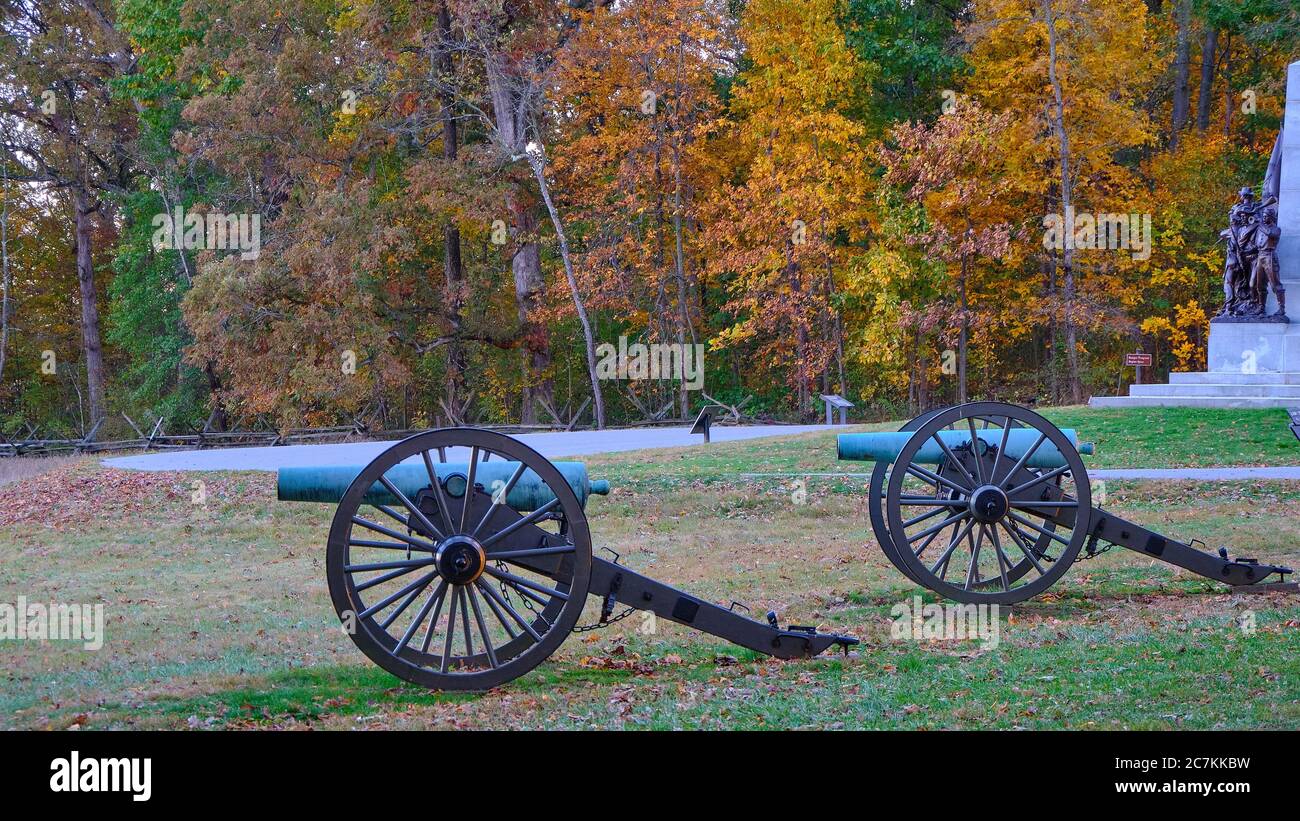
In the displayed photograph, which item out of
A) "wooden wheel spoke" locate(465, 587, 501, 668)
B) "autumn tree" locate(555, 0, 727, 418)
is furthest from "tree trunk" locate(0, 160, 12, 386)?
"wooden wheel spoke" locate(465, 587, 501, 668)

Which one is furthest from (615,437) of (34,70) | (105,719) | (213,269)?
(34,70)

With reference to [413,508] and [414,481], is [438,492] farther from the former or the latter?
[414,481]

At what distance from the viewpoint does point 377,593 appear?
1030 cm

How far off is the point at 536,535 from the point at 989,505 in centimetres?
299

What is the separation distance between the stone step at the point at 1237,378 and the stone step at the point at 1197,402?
108cm

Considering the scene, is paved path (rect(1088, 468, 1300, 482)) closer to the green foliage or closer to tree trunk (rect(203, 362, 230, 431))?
the green foliage

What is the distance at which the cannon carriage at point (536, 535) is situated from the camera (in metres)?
5.86

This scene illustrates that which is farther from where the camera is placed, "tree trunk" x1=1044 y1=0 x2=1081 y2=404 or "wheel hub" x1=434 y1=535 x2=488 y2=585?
"tree trunk" x1=1044 y1=0 x2=1081 y2=404

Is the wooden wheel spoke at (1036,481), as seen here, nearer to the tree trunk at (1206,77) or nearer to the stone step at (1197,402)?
the stone step at (1197,402)

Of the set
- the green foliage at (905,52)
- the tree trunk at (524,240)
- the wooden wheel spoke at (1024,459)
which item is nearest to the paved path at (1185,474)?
the wooden wheel spoke at (1024,459)

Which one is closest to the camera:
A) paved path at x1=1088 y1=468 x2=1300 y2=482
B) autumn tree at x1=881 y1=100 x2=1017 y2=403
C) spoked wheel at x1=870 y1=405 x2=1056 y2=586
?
spoked wheel at x1=870 y1=405 x2=1056 y2=586

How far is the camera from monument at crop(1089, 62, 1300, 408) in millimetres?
21109

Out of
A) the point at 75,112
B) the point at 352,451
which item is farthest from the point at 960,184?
the point at 75,112
